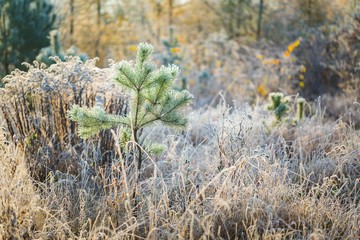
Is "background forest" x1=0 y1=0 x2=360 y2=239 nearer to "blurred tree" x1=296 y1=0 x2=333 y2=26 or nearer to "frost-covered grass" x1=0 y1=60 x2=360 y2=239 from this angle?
"frost-covered grass" x1=0 y1=60 x2=360 y2=239

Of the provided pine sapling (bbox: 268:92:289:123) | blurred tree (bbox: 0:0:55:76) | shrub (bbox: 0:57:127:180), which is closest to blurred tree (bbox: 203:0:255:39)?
blurred tree (bbox: 0:0:55:76)

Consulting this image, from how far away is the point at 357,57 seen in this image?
688cm

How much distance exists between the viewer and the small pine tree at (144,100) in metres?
2.61

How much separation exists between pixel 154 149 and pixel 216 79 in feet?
21.7

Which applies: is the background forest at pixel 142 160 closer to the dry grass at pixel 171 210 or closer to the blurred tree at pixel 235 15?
the dry grass at pixel 171 210

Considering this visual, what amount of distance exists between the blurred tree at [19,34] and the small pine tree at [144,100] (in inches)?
142

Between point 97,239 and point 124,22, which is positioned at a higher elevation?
point 124,22

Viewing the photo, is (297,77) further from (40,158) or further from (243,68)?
(40,158)

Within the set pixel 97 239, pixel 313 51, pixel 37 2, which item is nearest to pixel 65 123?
pixel 97 239

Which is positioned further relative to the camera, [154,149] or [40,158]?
[40,158]

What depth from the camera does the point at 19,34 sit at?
19.8 feet

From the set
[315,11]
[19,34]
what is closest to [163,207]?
[19,34]

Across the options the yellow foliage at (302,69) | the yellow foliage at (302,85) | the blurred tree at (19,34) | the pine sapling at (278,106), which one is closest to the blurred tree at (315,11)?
the yellow foliage at (302,69)

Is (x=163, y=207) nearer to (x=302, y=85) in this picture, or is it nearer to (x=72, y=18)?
(x=302, y=85)
